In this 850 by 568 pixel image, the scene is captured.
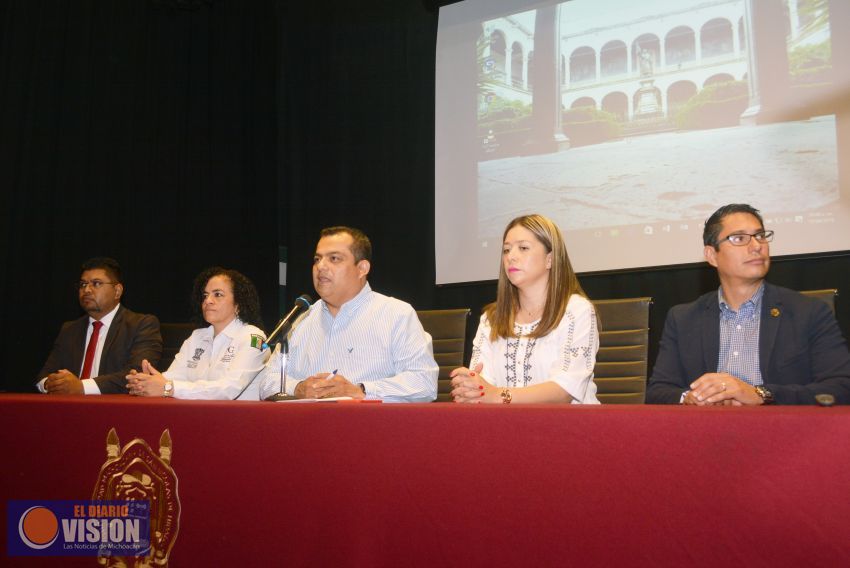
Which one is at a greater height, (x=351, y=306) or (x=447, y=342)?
(x=351, y=306)

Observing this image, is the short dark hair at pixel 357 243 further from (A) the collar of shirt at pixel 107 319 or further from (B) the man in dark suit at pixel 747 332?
(A) the collar of shirt at pixel 107 319

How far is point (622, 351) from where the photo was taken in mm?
2939

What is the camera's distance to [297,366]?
3016 mm

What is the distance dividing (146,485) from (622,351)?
2004mm

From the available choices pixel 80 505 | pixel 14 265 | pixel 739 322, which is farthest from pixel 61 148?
pixel 739 322

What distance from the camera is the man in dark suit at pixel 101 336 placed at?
4156 mm

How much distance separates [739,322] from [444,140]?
10.1ft

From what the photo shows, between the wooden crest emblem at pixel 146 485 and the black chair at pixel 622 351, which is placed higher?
the black chair at pixel 622 351

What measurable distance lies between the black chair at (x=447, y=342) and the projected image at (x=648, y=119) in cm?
135

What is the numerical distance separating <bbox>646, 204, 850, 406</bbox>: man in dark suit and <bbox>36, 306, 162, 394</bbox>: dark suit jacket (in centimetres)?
297

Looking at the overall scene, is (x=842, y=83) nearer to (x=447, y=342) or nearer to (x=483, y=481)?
(x=447, y=342)

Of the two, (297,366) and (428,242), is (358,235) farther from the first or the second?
(428,242)

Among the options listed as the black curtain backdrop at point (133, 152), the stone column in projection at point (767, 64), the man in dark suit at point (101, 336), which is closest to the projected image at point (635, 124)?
the stone column in projection at point (767, 64)

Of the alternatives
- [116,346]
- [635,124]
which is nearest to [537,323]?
[635,124]
